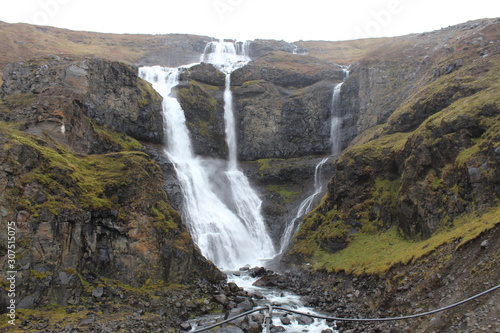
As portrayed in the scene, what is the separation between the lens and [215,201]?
35.7m

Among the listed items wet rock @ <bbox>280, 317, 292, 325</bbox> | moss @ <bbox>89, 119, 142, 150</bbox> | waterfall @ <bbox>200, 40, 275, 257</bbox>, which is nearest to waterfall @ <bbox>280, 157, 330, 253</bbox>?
waterfall @ <bbox>200, 40, 275, 257</bbox>

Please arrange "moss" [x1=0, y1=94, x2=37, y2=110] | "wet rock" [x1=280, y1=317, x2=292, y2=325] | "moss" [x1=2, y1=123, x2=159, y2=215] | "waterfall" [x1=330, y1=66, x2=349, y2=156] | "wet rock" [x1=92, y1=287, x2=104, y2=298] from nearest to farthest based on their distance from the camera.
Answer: "wet rock" [x1=92, y1=287, x2=104, y2=298]
"moss" [x1=2, y1=123, x2=159, y2=215]
"wet rock" [x1=280, y1=317, x2=292, y2=325]
"moss" [x1=0, y1=94, x2=37, y2=110]
"waterfall" [x1=330, y1=66, x2=349, y2=156]

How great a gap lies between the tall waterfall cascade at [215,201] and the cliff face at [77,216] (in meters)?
10.00

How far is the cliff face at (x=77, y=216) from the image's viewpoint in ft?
41.6

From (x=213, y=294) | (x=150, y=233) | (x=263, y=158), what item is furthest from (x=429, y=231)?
(x=263, y=158)

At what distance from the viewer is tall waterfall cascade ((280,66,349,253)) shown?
32.7 meters

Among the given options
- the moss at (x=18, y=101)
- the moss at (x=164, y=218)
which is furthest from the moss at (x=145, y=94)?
the moss at (x=164, y=218)

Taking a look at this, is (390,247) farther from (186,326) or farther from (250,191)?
(250,191)

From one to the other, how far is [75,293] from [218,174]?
2858 cm

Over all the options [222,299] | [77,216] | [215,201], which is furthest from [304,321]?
[215,201]

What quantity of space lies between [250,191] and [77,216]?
2709 centimetres

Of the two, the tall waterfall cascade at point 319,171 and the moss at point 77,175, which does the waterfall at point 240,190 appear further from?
the moss at point 77,175

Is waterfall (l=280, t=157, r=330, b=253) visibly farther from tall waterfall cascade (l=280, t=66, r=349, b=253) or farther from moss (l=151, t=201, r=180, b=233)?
moss (l=151, t=201, r=180, b=233)

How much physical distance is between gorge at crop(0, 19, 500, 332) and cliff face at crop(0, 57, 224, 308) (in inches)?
2.8
